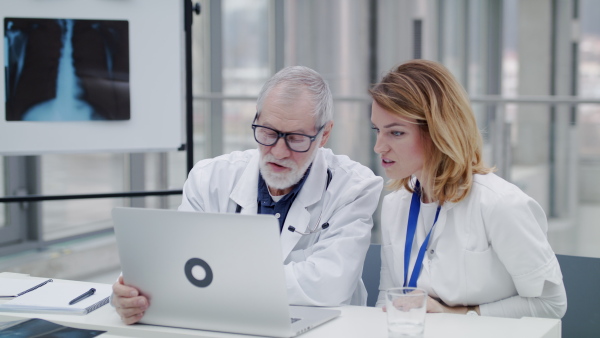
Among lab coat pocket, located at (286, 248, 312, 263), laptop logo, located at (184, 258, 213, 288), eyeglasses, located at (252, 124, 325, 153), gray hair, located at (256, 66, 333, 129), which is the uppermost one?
gray hair, located at (256, 66, 333, 129)

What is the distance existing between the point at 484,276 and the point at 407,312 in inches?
17.5

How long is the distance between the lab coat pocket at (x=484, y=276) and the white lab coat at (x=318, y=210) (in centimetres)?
32

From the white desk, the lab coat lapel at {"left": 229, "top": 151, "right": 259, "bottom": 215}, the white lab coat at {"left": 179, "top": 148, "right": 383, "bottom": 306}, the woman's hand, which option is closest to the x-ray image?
the white lab coat at {"left": 179, "top": 148, "right": 383, "bottom": 306}

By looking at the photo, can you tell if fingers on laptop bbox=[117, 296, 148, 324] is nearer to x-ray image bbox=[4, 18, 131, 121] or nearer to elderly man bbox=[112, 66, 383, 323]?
elderly man bbox=[112, 66, 383, 323]

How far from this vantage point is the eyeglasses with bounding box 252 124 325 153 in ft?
6.95

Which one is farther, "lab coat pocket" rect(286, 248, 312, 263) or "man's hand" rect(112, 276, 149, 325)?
"lab coat pocket" rect(286, 248, 312, 263)

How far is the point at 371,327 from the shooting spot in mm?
1650

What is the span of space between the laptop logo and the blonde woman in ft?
1.94

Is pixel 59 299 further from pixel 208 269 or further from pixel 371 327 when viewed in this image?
pixel 371 327

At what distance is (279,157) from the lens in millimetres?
2137

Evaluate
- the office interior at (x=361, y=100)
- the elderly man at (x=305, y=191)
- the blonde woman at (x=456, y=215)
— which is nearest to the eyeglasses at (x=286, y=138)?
the elderly man at (x=305, y=191)

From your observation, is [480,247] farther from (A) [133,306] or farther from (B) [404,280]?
(A) [133,306]

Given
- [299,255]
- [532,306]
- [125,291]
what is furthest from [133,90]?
[532,306]

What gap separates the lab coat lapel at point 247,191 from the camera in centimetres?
225
